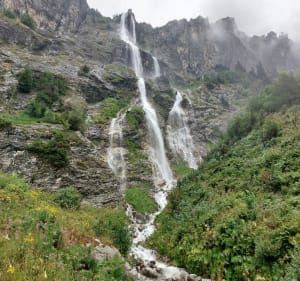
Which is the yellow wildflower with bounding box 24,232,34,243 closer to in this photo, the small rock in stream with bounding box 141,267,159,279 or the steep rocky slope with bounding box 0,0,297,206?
the small rock in stream with bounding box 141,267,159,279

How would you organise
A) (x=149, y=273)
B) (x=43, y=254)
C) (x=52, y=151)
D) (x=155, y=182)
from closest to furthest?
(x=43, y=254) → (x=149, y=273) → (x=52, y=151) → (x=155, y=182)

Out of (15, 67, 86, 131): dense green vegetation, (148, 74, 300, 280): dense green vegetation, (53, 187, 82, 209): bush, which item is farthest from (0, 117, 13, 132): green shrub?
(148, 74, 300, 280): dense green vegetation

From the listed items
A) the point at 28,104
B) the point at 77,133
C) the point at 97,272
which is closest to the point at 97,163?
the point at 77,133

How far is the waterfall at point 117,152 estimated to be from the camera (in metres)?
31.1

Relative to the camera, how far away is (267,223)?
445 inches

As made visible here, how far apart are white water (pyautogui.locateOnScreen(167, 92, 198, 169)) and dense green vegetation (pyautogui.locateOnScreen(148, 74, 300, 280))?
48.7 ft

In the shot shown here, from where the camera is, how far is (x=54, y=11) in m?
74.4

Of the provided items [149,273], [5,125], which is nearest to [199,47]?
[5,125]

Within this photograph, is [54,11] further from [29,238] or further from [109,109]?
[29,238]

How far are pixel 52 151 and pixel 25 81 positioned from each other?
17.4m

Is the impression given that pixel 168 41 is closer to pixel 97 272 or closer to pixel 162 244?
pixel 162 244

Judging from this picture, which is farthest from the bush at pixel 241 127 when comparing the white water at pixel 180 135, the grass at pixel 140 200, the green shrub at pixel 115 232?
the green shrub at pixel 115 232

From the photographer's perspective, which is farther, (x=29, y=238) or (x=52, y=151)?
(x=52, y=151)

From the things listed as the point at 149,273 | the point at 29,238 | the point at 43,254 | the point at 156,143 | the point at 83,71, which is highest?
the point at 83,71
